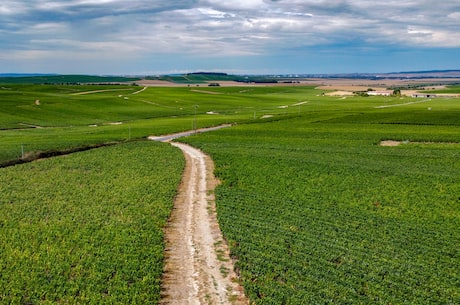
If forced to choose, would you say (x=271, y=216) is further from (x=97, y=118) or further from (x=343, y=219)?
(x=97, y=118)

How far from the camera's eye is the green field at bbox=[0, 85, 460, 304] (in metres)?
21.5

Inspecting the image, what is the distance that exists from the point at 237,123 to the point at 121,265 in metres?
73.4

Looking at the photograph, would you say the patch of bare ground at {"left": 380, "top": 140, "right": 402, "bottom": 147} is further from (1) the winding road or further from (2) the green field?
(1) the winding road

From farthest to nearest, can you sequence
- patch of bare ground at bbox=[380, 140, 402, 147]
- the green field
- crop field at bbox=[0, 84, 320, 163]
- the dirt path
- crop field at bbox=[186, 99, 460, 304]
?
crop field at bbox=[0, 84, 320, 163] < patch of bare ground at bbox=[380, 140, 402, 147] < crop field at bbox=[186, 99, 460, 304] < the green field < the dirt path

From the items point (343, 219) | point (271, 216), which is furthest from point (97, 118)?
point (343, 219)

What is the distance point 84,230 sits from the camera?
92.3 ft

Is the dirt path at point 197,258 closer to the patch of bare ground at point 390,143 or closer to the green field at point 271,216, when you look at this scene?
the green field at point 271,216

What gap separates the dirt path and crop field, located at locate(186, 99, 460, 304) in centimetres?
84

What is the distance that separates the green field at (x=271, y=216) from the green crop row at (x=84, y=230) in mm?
103

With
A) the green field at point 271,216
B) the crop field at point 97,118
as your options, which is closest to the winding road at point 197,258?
the green field at point 271,216

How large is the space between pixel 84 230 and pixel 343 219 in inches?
692

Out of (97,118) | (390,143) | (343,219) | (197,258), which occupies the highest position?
(97,118)

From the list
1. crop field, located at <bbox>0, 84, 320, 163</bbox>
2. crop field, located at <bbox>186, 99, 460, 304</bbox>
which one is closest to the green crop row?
crop field, located at <bbox>186, 99, 460, 304</bbox>

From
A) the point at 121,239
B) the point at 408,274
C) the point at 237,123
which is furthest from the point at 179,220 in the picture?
the point at 237,123
